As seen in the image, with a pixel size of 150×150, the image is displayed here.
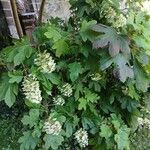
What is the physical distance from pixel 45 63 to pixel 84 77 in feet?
1.11

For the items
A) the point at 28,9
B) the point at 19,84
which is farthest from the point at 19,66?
the point at 28,9

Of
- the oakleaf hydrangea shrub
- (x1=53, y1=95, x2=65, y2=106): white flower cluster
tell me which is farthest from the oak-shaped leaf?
(x1=53, y1=95, x2=65, y2=106): white flower cluster

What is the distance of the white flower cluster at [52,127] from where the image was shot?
8.54ft

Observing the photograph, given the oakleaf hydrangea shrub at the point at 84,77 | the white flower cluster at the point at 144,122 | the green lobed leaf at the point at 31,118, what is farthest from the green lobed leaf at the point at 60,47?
the white flower cluster at the point at 144,122

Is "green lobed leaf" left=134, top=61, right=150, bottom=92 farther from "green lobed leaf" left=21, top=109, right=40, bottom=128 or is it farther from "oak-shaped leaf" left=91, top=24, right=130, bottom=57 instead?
"green lobed leaf" left=21, top=109, right=40, bottom=128

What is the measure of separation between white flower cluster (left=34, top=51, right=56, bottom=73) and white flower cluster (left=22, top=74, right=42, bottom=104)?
3.1 inches

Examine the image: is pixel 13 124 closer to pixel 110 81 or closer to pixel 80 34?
pixel 110 81

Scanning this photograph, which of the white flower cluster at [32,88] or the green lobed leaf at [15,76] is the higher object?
the green lobed leaf at [15,76]

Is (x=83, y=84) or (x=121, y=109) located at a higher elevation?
(x=83, y=84)

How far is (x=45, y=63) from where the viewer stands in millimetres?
2502

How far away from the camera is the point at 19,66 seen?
2660mm

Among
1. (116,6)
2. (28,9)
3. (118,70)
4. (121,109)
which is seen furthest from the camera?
(28,9)

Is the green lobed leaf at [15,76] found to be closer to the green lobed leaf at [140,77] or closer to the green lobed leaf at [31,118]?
the green lobed leaf at [31,118]

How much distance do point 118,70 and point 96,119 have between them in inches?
24.5
